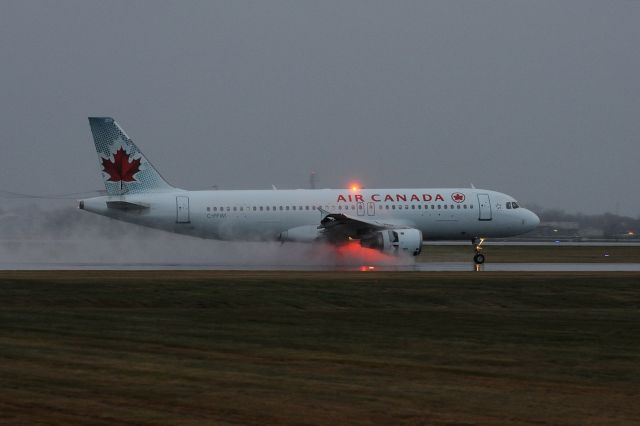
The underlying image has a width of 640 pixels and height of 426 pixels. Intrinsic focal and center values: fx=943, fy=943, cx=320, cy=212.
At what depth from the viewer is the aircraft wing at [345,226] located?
47.2 meters

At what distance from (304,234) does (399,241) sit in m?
5.66

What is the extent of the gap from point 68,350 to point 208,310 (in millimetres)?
Answer: 8101

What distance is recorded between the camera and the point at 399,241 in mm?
45812

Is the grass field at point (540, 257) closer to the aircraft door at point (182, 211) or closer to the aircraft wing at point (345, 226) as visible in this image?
the aircraft wing at point (345, 226)

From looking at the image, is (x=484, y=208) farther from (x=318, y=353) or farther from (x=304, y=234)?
(x=318, y=353)

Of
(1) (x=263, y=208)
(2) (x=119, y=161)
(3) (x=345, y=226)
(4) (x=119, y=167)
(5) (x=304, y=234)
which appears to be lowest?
(5) (x=304, y=234)

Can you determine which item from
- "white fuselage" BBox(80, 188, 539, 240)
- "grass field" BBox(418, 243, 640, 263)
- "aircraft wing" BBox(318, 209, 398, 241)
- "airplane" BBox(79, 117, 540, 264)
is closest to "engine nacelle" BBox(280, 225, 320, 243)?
"airplane" BBox(79, 117, 540, 264)

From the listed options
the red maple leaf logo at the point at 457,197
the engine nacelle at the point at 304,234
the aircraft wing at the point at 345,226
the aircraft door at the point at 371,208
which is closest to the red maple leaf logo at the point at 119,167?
the engine nacelle at the point at 304,234

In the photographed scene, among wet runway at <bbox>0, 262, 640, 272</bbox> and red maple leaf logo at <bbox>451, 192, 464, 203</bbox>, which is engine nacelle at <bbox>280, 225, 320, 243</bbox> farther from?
red maple leaf logo at <bbox>451, 192, 464, 203</bbox>

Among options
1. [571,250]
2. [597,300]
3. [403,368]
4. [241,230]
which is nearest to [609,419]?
[403,368]

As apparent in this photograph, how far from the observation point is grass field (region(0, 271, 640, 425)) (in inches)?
491

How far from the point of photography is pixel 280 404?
1275 cm

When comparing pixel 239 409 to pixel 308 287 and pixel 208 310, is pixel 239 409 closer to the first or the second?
pixel 208 310

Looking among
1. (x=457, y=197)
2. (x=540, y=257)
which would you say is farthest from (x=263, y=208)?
(x=540, y=257)
